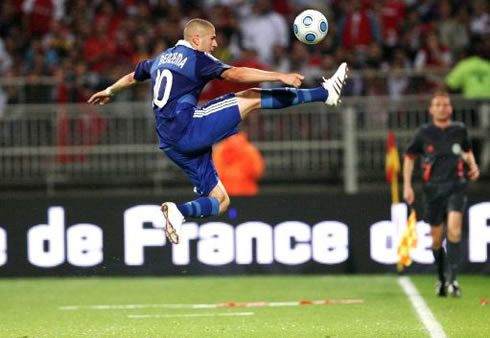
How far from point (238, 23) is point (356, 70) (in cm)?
257

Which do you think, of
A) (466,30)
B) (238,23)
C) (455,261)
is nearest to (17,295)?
(455,261)

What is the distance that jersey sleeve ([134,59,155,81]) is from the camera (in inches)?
381

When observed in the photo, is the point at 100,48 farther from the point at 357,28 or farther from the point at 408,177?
the point at 408,177

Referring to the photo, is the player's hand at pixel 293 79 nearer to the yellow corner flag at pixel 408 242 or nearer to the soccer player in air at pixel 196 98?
the soccer player in air at pixel 196 98

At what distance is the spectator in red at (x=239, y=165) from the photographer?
49.4ft

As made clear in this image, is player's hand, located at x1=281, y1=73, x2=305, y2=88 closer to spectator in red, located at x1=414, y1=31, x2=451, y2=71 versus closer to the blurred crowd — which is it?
the blurred crowd

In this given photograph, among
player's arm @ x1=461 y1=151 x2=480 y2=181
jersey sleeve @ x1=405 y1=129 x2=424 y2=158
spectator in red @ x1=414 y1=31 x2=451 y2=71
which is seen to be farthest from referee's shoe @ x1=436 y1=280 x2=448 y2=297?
spectator in red @ x1=414 y1=31 x2=451 y2=71

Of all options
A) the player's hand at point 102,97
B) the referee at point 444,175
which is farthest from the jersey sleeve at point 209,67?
the referee at point 444,175

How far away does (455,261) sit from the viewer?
11344 mm

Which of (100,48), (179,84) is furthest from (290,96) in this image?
(100,48)

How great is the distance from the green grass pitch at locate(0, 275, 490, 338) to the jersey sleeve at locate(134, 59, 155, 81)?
2268 mm

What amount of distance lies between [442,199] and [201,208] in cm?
321

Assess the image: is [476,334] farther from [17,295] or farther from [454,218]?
[17,295]

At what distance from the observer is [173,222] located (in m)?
9.12
